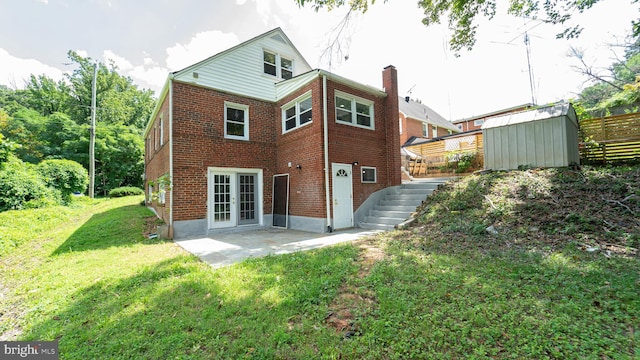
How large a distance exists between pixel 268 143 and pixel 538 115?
396 inches

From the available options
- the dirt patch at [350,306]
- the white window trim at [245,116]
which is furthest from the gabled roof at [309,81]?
the dirt patch at [350,306]

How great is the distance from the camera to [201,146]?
29.3ft

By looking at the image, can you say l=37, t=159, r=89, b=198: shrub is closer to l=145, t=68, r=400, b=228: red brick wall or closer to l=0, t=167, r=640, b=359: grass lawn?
l=145, t=68, r=400, b=228: red brick wall

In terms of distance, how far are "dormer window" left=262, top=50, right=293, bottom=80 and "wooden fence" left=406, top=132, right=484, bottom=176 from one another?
8.80 metres

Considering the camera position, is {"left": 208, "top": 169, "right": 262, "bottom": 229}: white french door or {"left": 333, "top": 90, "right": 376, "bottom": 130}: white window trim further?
{"left": 333, "top": 90, "right": 376, "bottom": 130}: white window trim

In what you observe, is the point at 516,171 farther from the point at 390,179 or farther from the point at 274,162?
the point at 274,162

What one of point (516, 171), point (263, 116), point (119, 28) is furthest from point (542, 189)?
point (119, 28)

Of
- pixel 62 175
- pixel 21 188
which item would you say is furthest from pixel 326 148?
pixel 62 175

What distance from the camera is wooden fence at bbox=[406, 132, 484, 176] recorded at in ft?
39.8

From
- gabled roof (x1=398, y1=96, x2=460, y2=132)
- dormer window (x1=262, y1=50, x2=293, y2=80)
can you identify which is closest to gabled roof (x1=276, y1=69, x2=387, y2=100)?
dormer window (x1=262, y1=50, x2=293, y2=80)

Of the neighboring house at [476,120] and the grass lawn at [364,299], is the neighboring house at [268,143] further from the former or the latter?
the neighboring house at [476,120]

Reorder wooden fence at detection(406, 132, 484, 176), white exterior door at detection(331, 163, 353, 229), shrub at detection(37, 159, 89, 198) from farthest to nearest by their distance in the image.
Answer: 1. shrub at detection(37, 159, 89, 198)
2. wooden fence at detection(406, 132, 484, 176)
3. white exterior door at detection(331, 163, 353, 229)

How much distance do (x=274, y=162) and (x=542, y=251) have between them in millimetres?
9026

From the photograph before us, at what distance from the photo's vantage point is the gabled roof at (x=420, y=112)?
23.5 meters
